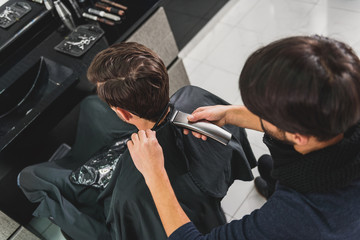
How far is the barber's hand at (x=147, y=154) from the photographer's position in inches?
45.3

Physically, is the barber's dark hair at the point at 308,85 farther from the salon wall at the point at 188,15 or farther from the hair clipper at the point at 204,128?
the salon wall at the point at 188,15

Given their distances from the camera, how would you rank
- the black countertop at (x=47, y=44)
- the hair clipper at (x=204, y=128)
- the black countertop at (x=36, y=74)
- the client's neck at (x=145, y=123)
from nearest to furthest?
the hair clipper at (x=204, y=128), the client's neck at (x=145, y=123), the black countertop at (x=36, y=74), the black countertop at (x=47, y=44)

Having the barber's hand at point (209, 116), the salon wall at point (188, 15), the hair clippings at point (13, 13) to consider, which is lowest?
the salon wall at point (188, 15)

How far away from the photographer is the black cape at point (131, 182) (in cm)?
135

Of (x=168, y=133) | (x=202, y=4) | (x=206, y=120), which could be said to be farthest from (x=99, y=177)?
(x=202, y=4)

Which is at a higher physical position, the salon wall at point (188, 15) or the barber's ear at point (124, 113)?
the barber's ear at point (124, 113)

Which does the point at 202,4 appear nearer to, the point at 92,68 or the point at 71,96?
the point at 71,96

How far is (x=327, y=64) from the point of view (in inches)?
30.3

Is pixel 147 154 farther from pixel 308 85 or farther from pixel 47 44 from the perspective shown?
pixel 47 44

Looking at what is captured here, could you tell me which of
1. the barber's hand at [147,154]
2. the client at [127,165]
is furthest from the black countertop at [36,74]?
the barber's hand at [147,154]

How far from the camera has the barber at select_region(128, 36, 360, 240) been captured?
0.77 m

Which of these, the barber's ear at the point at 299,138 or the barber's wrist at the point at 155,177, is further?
the barber's wrist at the point at 155,177

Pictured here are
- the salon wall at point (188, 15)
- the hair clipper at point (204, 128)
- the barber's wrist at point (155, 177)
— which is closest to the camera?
the barber's wrist at point (155, 177)

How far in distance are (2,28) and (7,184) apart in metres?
0.96
